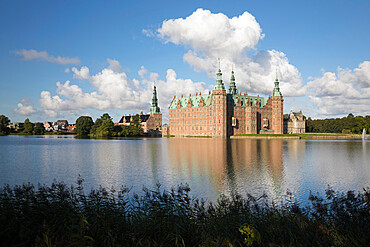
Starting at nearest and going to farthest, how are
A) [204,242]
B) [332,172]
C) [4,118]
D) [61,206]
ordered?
1. [204,242]
2. [61,206]
3. [332,172]
4. [4,118]

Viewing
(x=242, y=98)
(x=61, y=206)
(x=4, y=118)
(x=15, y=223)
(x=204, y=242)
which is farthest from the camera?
(x=4, y=118)

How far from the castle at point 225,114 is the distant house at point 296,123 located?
20.9m

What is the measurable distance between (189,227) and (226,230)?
3.12 ft

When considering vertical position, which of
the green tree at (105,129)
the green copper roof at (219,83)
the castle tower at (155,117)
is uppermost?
the green copper roof at (219,83)

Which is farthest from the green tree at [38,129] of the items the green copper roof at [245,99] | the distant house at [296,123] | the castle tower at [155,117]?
the distant house at [296,123]

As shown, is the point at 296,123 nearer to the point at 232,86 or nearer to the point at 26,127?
the point at 232,86

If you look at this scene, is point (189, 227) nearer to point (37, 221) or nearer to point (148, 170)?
point (37, 221)

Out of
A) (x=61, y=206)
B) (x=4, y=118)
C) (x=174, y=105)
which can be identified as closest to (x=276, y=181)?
(x=61, y=206)

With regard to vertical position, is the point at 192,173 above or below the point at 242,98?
below

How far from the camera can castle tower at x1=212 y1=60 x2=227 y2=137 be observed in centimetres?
10456

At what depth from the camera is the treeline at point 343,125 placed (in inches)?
4311

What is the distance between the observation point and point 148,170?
21344mm

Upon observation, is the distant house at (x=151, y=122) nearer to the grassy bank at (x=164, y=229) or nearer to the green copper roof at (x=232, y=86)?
the green copper roof at (x=232, y=86)

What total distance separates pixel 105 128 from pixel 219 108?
138ft
